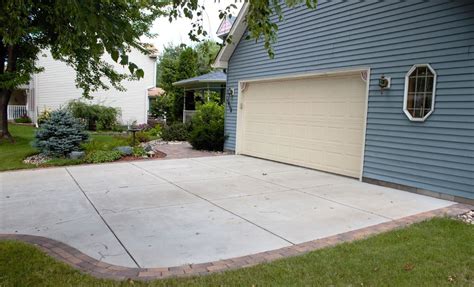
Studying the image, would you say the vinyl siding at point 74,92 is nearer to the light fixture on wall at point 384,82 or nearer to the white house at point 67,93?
the white house at point 67,93

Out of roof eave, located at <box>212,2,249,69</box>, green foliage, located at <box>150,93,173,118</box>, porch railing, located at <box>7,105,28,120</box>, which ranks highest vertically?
roof eave, located at <box>212,2,249,69</box>

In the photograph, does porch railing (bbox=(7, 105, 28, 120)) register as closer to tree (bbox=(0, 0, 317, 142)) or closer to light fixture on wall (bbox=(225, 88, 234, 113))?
tree (bbox=(0, 0, 317, 142))

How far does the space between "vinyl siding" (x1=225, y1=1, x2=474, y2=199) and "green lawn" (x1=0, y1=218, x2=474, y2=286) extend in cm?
238

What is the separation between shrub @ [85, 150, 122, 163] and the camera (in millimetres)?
9727

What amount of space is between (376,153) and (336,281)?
4.67 m

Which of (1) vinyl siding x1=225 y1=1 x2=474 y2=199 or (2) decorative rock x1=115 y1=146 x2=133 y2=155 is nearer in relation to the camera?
(1) vinyl siding x1=225 y1=1 x2=474 y2=199

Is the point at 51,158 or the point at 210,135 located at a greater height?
the point at 210,135

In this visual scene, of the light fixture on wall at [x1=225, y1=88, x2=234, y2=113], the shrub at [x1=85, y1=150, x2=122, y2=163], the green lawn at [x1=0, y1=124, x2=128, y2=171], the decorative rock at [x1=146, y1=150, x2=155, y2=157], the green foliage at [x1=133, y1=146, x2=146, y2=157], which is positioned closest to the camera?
the green lawn at [x1=0, y1=124, x2=128, y2=171]

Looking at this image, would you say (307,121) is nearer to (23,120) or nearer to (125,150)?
(125,150)

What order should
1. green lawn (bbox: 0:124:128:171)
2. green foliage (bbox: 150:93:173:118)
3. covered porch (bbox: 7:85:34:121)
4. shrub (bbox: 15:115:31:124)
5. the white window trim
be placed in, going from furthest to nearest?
green foliage (bbox: 150:93:173:118) < shrub (bbox: 15:115:31:124) < covered porch (bbox: 7:85:34:121) < green lawn (bbox: 0:124:128:171) < the white window trim

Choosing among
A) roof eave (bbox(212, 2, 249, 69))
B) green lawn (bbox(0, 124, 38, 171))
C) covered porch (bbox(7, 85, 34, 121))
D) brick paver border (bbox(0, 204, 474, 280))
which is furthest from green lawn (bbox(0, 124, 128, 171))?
covered porch (bbox(7, 85, 34, 121))

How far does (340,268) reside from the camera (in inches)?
129

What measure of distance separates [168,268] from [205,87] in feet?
49.9

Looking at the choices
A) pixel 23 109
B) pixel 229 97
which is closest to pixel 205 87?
pixel 229 97
